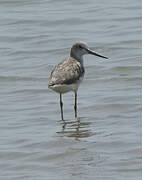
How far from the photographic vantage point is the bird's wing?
9938mm

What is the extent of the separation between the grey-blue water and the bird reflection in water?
1cm

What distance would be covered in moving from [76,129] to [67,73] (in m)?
0.94

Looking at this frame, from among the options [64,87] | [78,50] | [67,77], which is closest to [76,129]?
[64,87]

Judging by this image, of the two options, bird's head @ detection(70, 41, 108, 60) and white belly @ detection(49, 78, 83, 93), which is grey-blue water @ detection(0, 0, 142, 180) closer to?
white belly @ detection(49, 78, 83, 93)

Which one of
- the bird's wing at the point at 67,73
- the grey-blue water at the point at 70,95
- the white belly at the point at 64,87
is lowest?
the grey-blue water at the point at 70,95

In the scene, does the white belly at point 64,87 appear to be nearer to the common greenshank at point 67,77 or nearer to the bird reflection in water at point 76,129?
the common greenshank at point 67,77

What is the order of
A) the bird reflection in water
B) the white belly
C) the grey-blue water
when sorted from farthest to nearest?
the white belly → the bird reflection in water → the grey-blue water

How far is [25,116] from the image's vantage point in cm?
1005

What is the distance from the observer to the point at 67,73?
10.1m

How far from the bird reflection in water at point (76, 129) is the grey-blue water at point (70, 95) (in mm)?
13

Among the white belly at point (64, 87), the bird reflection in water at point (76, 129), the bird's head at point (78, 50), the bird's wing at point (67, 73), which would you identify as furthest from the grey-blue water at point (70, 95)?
the bird's head at point (78, 50)

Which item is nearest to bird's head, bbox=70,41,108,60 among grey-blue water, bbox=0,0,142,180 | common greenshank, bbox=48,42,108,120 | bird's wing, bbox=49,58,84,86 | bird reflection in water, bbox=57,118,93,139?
common greenshank, bbox=48,42,108,120

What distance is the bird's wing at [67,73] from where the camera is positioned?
994 cm

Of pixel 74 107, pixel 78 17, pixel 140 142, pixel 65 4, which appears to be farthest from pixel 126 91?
pixel 65 4
